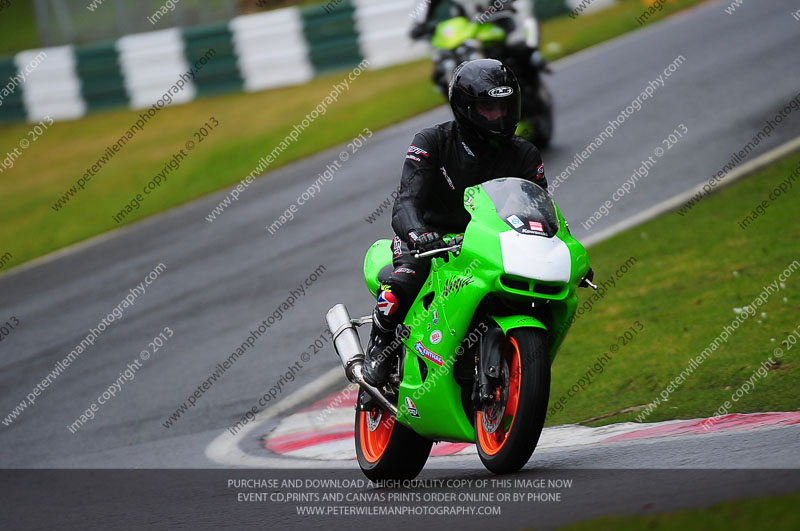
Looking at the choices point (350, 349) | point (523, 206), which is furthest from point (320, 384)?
point (523, 206)

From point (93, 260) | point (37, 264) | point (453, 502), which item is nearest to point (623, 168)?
point (93, 260)

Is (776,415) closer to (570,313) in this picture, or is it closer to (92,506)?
(570,313)

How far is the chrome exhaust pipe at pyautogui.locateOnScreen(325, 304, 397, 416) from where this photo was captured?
6016mm

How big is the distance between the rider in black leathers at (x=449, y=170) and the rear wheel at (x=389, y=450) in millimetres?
307

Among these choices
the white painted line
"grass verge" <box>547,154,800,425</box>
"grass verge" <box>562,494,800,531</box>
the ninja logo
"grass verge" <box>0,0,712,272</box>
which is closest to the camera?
"grass verge" <box>562,494,800,531</box>

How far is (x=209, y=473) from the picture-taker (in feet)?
22.7

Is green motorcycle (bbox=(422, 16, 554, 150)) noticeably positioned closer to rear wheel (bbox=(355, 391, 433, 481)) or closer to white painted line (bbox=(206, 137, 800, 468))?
white painted line (bbox=(206, 137, 800, 468))

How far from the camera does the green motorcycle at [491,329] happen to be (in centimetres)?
498

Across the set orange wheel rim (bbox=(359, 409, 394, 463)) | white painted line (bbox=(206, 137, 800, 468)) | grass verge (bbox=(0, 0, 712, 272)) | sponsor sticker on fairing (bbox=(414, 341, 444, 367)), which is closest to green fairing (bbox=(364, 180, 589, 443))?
sponsor sticker on fairing (bbox=(414, 341, 444, 367))

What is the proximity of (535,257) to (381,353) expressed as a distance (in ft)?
4.61

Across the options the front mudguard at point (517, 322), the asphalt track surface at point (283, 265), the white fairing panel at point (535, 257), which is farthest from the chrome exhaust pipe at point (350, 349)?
the white fairing panel at point (535, 257)

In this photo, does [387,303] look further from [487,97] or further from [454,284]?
[487,97]

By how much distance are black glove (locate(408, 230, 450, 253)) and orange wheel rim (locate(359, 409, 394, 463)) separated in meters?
1.14

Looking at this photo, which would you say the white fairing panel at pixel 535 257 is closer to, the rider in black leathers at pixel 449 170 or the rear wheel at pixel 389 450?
the rider in black leathers at pixel 449 170
